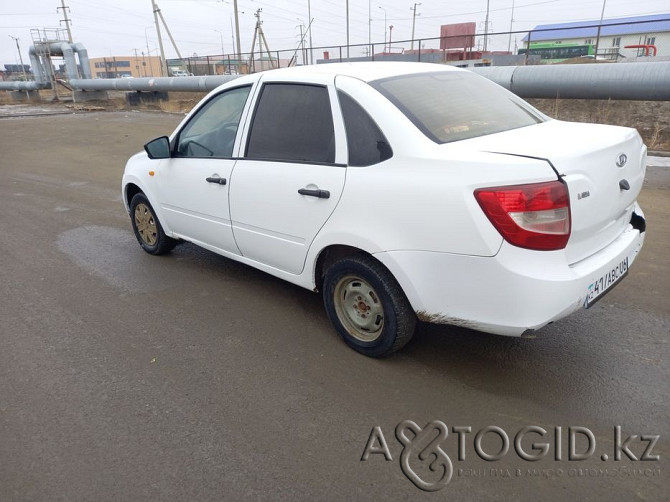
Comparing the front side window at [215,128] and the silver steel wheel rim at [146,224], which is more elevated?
the front side window at [215,128]

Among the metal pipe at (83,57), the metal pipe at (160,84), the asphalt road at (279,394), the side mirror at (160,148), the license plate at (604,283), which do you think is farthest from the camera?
the metal pipe at (83,57)

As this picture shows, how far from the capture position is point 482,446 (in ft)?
8.25

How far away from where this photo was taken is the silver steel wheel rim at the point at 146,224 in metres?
5.14

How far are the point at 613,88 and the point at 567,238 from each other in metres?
8.59

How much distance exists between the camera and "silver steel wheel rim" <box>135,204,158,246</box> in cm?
514

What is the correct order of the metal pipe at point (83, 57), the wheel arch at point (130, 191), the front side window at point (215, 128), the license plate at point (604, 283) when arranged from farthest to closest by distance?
the metal pipe at point (83, 57), the wheel arch at point (130, 191), the front side window at point (215, 128), the license plate at point (604, 283)

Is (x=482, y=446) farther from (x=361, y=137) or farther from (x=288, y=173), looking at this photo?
(x=288, y=173)

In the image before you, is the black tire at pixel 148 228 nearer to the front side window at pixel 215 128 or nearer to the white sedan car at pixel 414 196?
the front side window at pixel 215 128

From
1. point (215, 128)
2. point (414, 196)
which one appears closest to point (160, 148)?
point (215, 128)

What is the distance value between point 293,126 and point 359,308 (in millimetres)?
1316

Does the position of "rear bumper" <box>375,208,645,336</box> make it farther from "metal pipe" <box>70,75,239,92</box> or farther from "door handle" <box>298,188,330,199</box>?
"metal pipe" <box>70,75,239,92</box>

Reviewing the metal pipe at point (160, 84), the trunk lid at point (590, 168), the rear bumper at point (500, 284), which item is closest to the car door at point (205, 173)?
the rear bumper at point (500, 284)

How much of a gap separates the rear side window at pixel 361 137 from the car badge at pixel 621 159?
123cm

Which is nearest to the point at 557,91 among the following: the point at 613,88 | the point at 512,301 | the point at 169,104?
the point at 613,88
